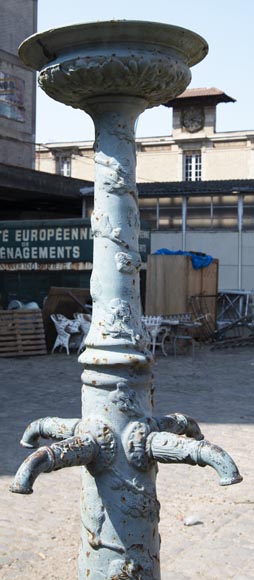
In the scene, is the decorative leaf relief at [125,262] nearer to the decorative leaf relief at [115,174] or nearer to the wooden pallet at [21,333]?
the decorative leaf relief at [115,174]

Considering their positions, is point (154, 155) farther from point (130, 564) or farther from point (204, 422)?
point (130, 564)

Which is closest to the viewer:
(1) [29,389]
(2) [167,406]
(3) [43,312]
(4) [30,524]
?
(4) [30,524]

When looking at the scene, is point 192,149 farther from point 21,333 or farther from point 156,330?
point 21,333

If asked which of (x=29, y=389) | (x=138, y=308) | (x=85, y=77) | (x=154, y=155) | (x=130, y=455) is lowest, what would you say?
(x=29, y=389)

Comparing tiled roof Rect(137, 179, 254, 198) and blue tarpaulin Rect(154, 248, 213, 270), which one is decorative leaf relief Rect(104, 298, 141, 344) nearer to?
blue tarpaulin Rect(154, 248, 213, 270)

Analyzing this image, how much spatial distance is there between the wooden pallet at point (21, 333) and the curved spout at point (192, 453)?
14.5 metres

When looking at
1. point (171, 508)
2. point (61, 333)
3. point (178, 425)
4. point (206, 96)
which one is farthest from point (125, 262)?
point (206, 96)

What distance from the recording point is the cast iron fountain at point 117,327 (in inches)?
113

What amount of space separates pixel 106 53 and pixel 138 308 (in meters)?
0.99

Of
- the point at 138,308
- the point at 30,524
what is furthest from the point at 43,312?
the point at 138,308

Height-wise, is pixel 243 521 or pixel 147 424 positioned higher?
pixel 147 424

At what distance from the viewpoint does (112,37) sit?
285 centimetres

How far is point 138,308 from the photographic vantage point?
307cm

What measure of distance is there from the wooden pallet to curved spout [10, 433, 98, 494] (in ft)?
47.5
